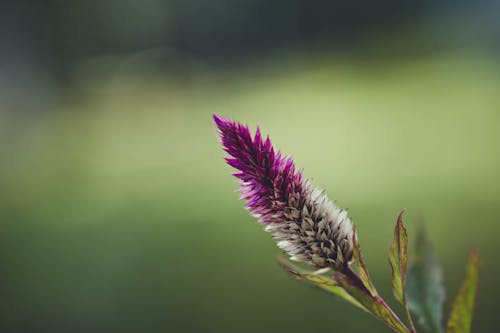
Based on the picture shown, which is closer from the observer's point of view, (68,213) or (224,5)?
(68,213)

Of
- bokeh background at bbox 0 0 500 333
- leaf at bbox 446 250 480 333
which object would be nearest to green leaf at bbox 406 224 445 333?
leaf at bbox 446 250 480 333

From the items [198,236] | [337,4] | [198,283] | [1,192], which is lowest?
[198,283]

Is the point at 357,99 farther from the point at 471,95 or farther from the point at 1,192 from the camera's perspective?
the point at 1,192

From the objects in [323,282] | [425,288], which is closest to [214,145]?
[425,288]

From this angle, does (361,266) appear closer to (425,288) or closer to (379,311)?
(379,311)

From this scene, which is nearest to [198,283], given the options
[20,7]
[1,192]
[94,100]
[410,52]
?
[1,192]

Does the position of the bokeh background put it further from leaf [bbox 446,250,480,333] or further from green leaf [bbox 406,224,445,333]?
leaf [bbox 446,250,480,333]
